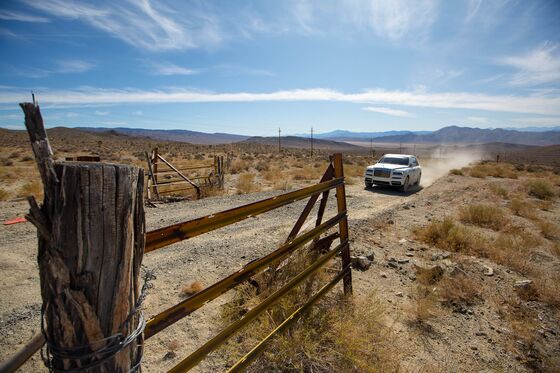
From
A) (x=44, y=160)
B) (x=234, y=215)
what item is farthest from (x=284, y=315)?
(x=44, y=160)

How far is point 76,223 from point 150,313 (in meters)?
3.10

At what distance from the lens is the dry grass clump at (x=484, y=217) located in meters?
8.46

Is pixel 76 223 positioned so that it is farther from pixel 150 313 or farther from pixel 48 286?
pixel 150 313

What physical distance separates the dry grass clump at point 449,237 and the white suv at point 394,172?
22.3 ft

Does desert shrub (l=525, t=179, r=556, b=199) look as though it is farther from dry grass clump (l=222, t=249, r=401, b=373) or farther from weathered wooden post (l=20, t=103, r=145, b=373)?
weathered wooden post (l=20, t=103, r=145, b=373)

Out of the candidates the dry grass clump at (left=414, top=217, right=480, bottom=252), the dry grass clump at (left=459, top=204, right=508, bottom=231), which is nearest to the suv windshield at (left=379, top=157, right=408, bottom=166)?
the dry grass clump at (left=459, top=204, right=508, bottom=231)

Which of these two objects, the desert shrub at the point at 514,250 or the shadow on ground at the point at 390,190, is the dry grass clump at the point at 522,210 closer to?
the desert shrub at the point at 514,250

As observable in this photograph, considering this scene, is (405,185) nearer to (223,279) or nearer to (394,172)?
(394,172)

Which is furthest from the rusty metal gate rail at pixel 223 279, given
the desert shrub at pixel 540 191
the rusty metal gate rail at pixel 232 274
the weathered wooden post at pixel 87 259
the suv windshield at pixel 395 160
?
the desert shrub at pixel 540 191

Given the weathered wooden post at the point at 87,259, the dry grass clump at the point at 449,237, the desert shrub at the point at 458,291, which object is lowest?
the desert shrub at the point at 458,291

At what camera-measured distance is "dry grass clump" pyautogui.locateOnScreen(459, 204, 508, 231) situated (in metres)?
8.46

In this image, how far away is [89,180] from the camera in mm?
1142

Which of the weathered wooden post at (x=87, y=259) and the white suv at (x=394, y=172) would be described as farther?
the white suv at (x=394, y=172)

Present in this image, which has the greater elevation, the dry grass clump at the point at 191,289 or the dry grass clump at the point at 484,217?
the dry grass clump at the point at 191,289
